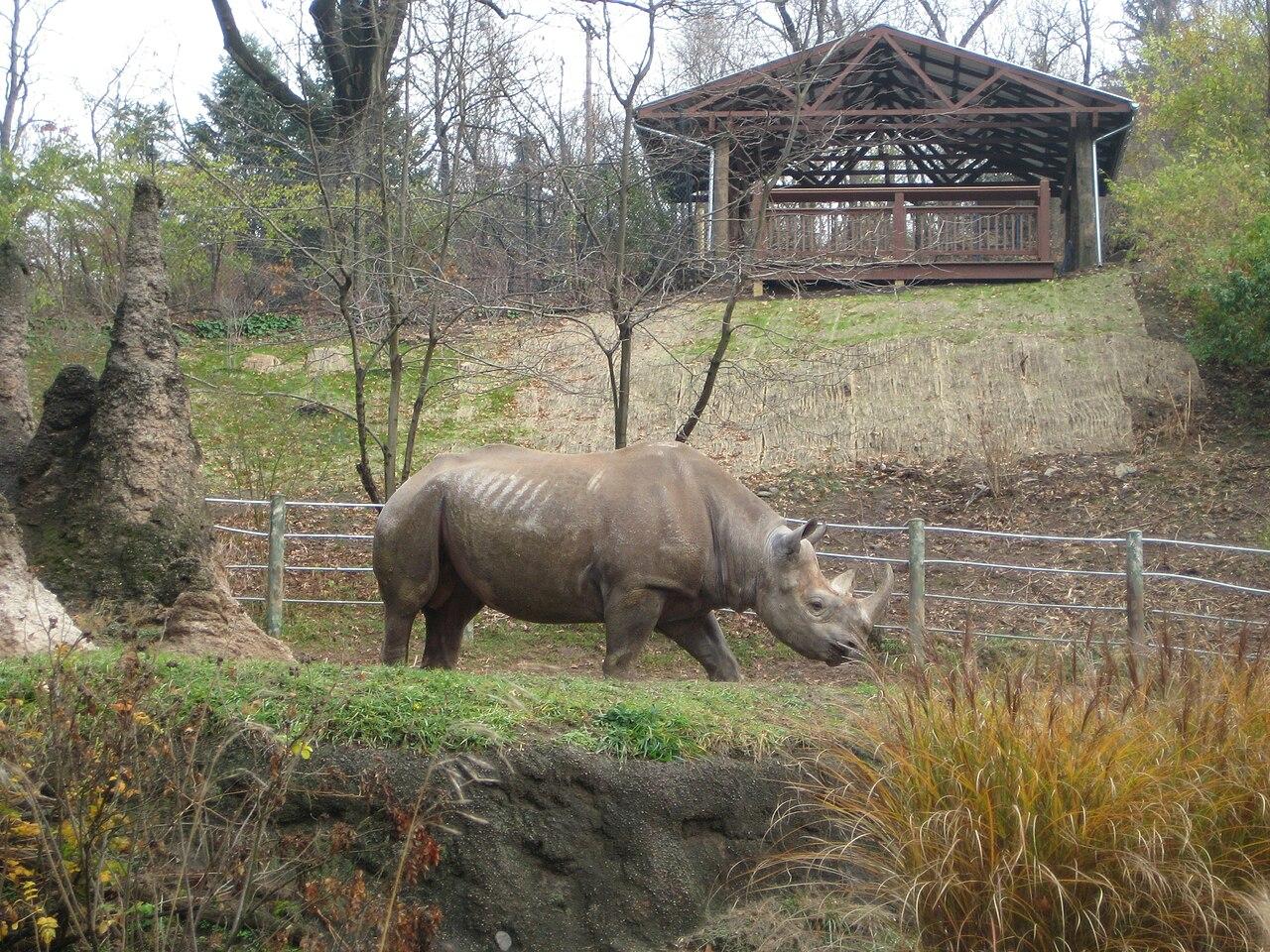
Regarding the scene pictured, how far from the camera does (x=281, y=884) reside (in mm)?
5152

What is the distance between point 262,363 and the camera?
77.3ft

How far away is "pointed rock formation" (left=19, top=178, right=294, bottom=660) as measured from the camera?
8.80 m

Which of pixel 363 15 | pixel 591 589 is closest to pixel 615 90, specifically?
pixel 363 15

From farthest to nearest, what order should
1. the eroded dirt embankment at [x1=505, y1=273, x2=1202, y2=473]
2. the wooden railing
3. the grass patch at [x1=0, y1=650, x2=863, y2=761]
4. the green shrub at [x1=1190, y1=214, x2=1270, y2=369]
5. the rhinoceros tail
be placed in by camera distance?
the wooden railing → the eroded dirt embankment at [x1=505, y1=273, x2=1202, y2=473] → the green shrub at [x1=1190, y1=214, x2=1270, y2=369] → the rhinoceros tail → the grass patch at [x1=0, y1=650, x2=863, y2=761]

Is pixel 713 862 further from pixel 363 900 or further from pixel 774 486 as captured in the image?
pixel 774 486

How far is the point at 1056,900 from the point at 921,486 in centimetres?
1283

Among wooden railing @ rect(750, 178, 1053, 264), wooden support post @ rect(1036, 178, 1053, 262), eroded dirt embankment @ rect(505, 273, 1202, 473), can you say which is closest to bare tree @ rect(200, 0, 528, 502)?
eroded dirt embankment @ rect(505, 273, 1202, 473)

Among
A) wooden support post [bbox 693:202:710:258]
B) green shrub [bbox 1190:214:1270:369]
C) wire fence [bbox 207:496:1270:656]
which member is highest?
wooden support post [bbox 693:202:710:258]

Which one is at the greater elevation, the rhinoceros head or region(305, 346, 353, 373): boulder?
region(305, 346, 353, 373): boulder

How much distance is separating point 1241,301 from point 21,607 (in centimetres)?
1612

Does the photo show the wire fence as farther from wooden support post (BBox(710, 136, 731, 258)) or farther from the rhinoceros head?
wooden support post (BBox(710, 136, 731, 258))

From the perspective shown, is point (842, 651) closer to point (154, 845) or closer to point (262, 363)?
point (154, 845)

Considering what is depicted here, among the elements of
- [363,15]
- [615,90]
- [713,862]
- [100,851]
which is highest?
[363,15]

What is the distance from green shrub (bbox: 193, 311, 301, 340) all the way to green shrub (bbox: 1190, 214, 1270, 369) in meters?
15.6
